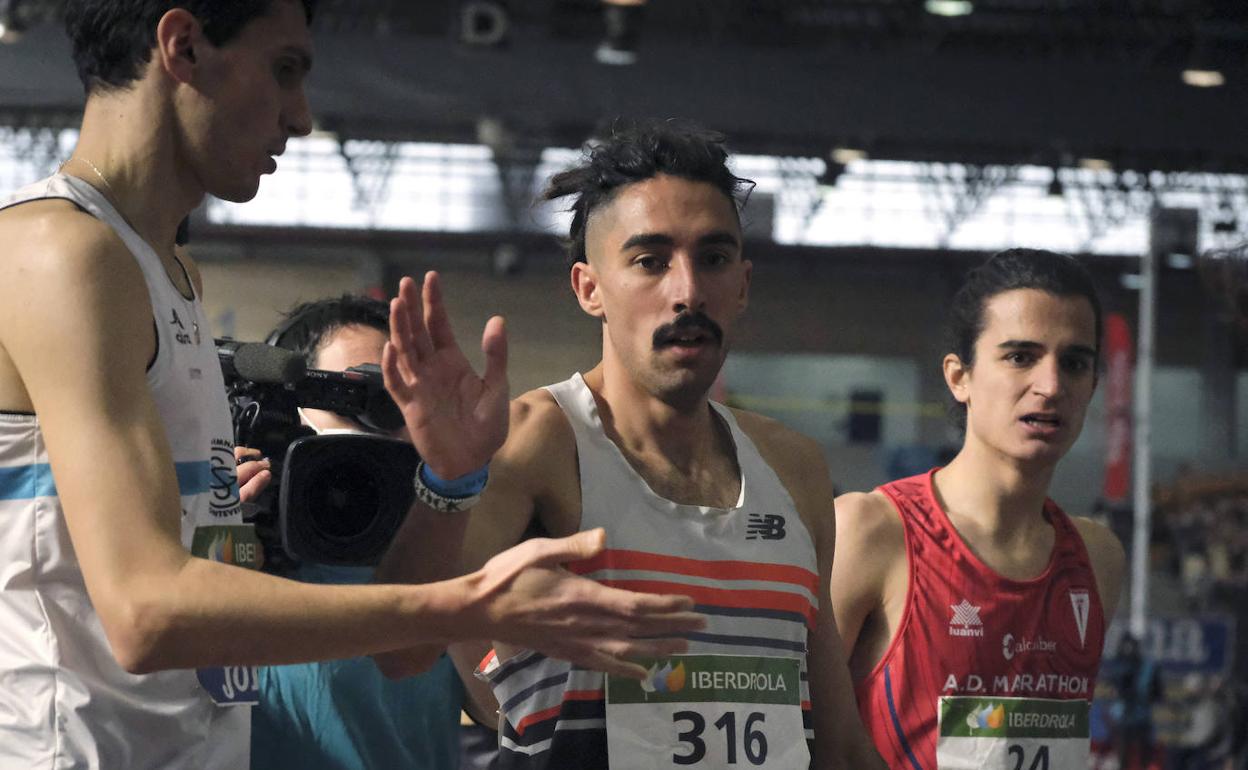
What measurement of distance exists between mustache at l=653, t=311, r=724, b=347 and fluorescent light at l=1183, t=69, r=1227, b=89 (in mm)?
13166

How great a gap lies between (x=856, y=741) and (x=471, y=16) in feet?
35.6

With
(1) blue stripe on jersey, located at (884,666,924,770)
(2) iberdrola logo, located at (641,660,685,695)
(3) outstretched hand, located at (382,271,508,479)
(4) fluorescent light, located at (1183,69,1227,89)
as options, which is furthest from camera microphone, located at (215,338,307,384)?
(4) fluorescent light, located at (1183,69,1227,89)

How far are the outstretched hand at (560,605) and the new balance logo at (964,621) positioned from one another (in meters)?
1.83

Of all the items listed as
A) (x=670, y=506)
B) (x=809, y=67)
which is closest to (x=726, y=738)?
(x=670, y=506)

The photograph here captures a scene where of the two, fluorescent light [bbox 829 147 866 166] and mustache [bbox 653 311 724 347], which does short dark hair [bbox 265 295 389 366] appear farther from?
fluorescent light [bbox 829 147 866 166]

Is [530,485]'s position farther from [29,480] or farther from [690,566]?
[29,480]

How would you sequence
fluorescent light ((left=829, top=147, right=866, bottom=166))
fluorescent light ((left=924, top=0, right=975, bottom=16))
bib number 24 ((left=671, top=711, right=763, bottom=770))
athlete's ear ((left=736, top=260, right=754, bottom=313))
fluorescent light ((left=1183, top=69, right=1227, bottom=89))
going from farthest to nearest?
fluorescent light ((left=829, top=147, right=866, bottom=166)) < fluorescent light ((left=1183, top=69, right=1227, bottom=89)) < fluorescent light ((left=924, top=0, right=975, bottom=16)) < athlete's ear ((left=736, top=260, right=754, bottom=313)) < bib number 24 ((left=671, top=711, right=763, bottom=770))

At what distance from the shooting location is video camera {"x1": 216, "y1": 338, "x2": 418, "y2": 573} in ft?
6.89

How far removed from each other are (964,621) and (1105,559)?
1.64 ft

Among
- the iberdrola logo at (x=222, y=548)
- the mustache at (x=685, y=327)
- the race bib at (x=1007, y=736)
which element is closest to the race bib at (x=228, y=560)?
the iberdrola logo at (x=222, y=548)

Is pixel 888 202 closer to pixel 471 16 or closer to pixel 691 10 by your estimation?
pixel 691 10

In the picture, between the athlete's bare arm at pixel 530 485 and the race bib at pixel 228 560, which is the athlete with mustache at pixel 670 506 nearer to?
the athlete's bare arm at pixel 530 485

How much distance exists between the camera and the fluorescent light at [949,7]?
1334 centimetres

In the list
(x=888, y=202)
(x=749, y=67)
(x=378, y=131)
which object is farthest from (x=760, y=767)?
(x=888, y=202)
